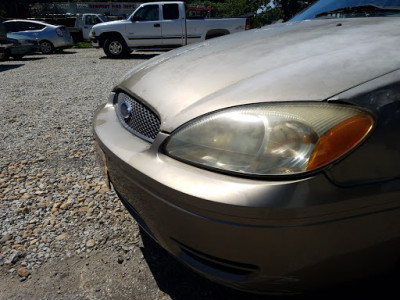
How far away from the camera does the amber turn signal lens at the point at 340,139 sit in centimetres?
104

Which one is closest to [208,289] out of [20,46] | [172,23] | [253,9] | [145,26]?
[172,23]

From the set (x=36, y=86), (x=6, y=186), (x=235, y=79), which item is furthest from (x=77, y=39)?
(x=235, y=79)

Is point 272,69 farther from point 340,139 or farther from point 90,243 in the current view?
point 90,243

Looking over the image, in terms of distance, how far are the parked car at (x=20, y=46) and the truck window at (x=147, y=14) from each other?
12.2 ft

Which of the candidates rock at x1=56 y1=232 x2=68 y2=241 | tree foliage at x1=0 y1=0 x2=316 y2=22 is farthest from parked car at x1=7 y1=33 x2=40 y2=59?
rock at x1=56 y1=232 x2=68 y2=241

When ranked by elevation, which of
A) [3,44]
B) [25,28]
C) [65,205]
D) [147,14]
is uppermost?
[147,14]

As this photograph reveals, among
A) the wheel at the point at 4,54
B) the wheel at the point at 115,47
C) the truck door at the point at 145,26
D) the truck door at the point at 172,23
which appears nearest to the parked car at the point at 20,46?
the wheel at the point at 4,54

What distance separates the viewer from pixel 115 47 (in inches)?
451

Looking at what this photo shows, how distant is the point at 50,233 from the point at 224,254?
1.30 meters

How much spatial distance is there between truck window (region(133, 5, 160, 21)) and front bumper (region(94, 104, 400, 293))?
35.3 feet

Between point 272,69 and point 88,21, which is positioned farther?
point 88,21

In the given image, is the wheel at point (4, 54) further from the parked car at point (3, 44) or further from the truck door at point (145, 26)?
the truck door at point (145, 26)

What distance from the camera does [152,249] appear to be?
6.08ft

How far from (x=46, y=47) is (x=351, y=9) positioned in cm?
1372
